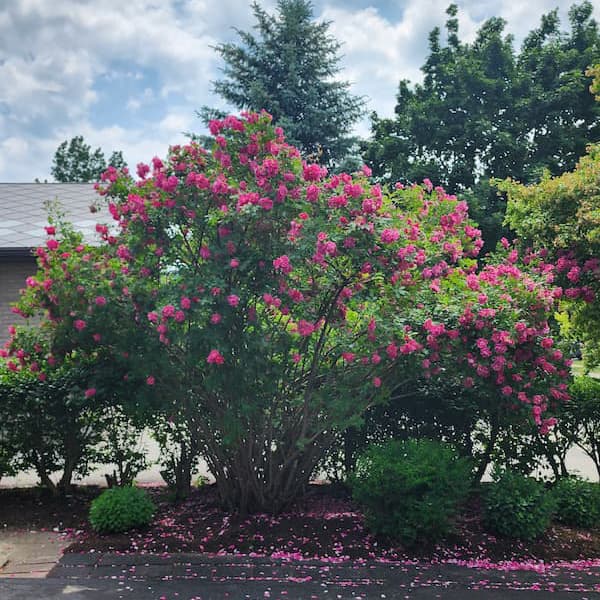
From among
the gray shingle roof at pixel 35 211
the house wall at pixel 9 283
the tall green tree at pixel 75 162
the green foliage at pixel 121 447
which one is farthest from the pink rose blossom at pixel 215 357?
the tall green tree at pixel 75 162

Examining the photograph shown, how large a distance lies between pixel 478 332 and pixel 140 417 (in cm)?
322

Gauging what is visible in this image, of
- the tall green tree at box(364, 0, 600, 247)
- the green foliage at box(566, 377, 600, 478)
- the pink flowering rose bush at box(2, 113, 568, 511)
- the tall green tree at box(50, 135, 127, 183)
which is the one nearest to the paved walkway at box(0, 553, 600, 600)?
the pink flowering rose bush at box(2, 113, 568, 511)

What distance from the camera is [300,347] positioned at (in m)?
4.98

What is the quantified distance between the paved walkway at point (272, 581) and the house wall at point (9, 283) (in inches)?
336

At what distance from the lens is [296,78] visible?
19281 mm

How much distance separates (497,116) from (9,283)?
42.7 feet

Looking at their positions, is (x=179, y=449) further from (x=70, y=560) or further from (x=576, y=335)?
(x=576, y=335)

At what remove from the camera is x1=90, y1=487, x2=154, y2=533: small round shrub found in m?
5.00

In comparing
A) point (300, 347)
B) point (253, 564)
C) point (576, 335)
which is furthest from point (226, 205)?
point (576, 335)

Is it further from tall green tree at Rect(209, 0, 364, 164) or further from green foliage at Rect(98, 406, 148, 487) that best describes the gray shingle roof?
tall green tree at Rect(209, 0, 364, 164)

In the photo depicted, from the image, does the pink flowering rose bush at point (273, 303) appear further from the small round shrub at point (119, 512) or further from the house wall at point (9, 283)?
the house wall at point (9, 283)

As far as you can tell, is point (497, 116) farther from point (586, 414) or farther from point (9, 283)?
point (9, 283)

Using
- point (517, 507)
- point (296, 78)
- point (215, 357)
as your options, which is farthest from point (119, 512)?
point (296, 78)

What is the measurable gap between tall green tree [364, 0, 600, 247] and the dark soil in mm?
10505
